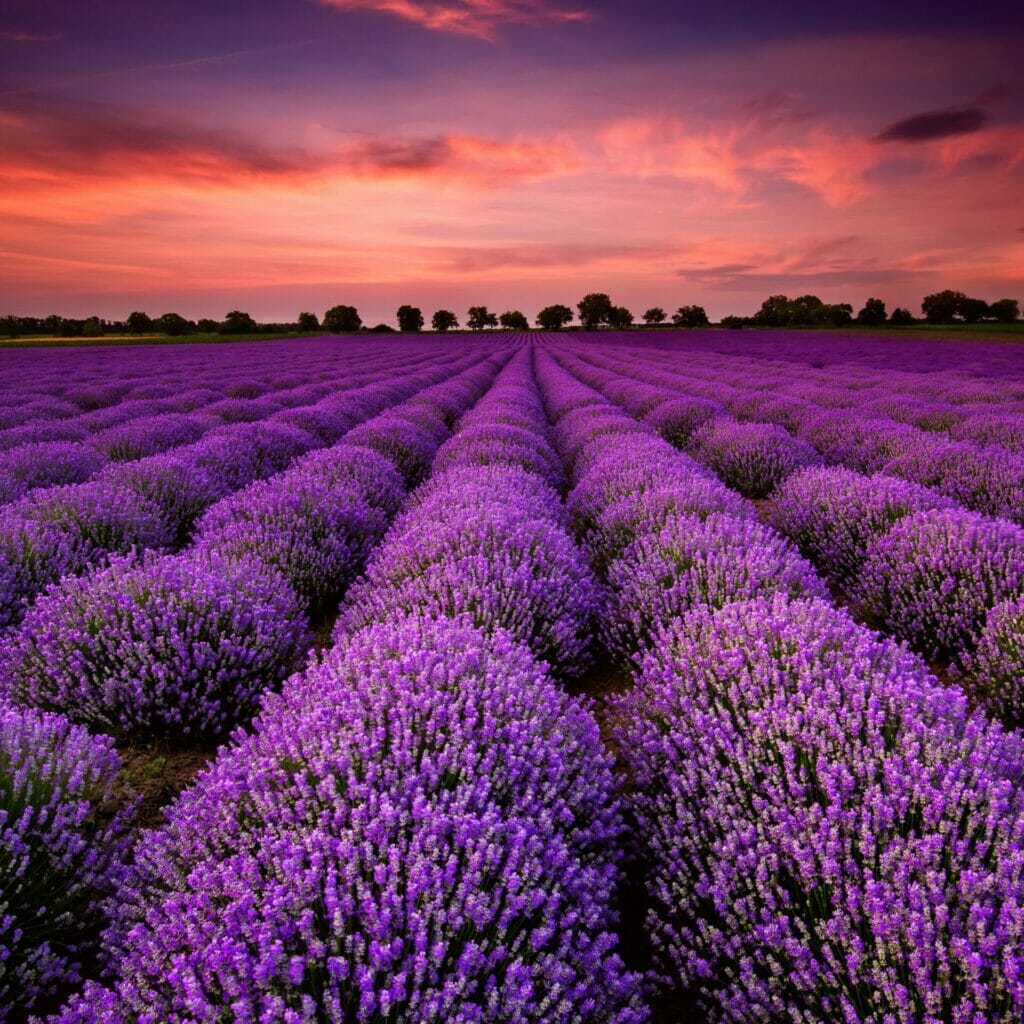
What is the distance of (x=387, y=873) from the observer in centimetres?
134

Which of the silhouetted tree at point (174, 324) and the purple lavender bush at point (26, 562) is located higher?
the silhouetted tree at point (174, 324)

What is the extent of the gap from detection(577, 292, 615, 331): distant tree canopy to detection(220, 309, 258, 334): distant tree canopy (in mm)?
45231

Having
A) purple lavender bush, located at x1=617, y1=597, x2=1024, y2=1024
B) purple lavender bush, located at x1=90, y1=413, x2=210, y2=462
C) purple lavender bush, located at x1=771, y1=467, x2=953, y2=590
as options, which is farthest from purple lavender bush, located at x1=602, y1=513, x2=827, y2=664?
Result: purple lavender bush, located at x1=90, y1=413, x2=210, y2=462

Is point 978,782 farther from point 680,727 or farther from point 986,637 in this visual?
point 986,637

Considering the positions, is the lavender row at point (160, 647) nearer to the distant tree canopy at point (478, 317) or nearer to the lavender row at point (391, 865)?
the lavender row at point (391, 865)

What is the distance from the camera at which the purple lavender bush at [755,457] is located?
22.4 ft

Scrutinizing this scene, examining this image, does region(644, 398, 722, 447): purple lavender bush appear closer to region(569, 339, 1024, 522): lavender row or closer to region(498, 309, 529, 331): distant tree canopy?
region(569, 339, 1024, 522): lavender row

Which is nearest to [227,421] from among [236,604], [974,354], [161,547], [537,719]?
[161,547]

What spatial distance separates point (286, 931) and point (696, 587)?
2.29 m

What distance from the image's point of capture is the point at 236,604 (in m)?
2.98

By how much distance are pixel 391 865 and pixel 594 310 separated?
96580 mm

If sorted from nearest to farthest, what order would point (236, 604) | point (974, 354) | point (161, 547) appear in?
point (236, 604) < point (161, 547) < point (974, 354)

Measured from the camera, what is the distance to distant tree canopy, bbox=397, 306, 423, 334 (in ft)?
311

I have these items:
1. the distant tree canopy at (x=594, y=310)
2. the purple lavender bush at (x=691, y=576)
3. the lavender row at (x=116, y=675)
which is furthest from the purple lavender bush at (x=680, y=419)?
the distant tree canopy at (x=594, y=310)
